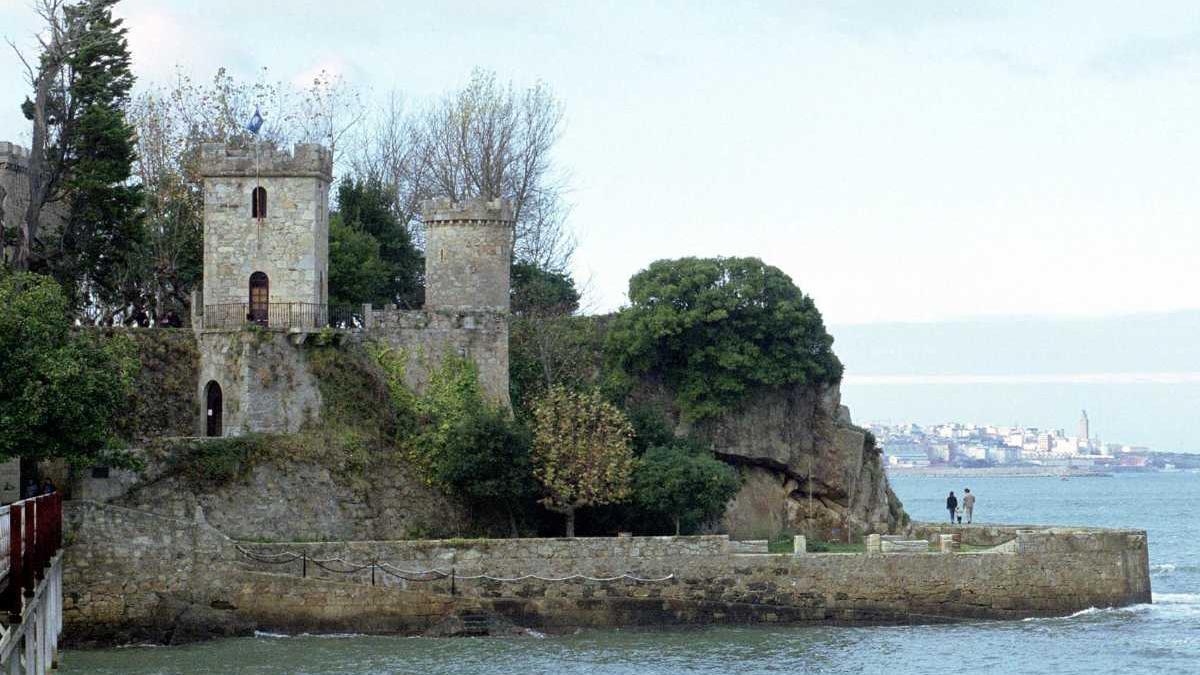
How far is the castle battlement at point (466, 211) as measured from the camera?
44312mm

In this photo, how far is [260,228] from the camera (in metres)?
41.0

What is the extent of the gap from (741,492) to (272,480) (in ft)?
40.4

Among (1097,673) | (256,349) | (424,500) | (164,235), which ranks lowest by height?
(1097,673)

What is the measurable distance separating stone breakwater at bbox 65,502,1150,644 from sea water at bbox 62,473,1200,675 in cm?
52

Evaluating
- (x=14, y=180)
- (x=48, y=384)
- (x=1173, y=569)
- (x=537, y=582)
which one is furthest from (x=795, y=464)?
(x=14, y=180)

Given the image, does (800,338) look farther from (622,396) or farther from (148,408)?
(148,408)

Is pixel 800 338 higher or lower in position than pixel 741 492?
higher

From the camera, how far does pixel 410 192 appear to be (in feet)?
203

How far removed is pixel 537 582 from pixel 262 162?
11.0m

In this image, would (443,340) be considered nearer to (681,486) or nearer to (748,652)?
(681,486)

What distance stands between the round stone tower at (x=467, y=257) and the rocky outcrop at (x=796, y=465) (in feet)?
19.3


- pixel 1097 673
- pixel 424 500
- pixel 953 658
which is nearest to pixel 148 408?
pixel 424 500

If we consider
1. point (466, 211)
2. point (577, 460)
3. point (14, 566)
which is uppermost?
point (466, 211)

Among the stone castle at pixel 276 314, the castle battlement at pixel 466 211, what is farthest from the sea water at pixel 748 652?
the castle battlement at pixel 466 211
